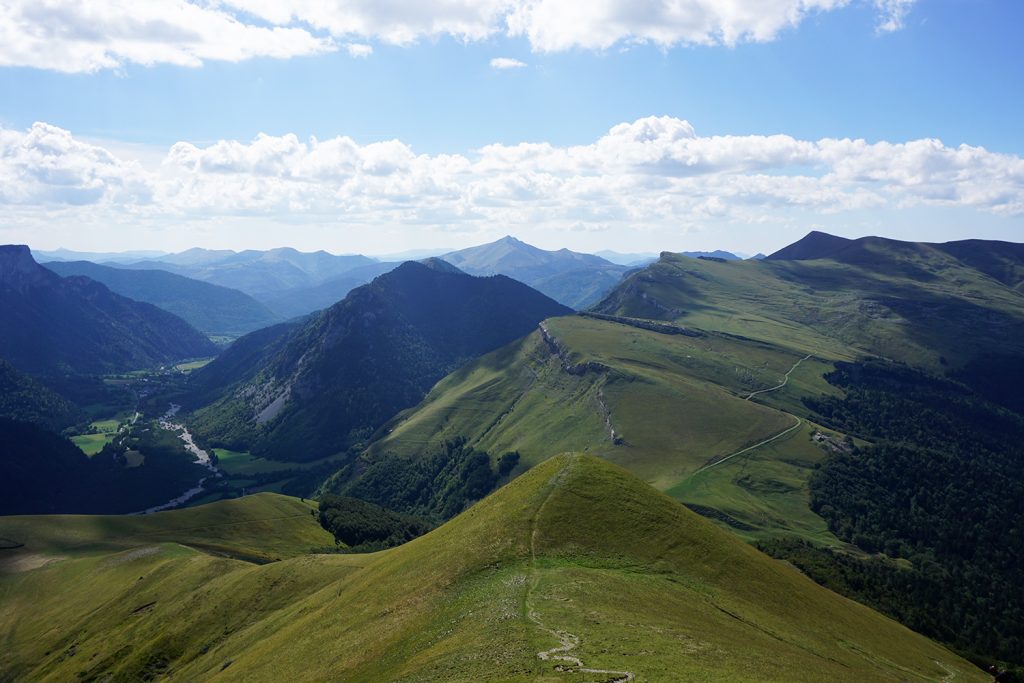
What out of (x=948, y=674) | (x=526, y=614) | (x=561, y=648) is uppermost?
(x=561, y=648)

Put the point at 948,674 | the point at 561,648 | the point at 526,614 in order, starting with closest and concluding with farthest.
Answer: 1. the point at 561,648
2. the point at 526,614
3. the point at 948,674

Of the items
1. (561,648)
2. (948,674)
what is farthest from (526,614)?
(948,674)

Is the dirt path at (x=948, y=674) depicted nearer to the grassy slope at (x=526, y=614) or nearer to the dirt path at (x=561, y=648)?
the grassy slope at (x=526, y=614)

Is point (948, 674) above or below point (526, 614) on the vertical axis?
below

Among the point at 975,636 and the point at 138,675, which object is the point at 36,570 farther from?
the point at 975,636

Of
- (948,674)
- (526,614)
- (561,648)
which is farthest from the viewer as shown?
(948,674)

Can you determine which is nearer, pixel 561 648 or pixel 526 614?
pixel 561 648

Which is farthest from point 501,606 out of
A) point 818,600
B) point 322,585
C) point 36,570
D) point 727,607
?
point 36,570

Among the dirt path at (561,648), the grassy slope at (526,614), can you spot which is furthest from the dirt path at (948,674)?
the dirt path at (561,648)

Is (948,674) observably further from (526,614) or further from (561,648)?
(561,648)

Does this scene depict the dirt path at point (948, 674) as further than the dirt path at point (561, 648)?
Yes
